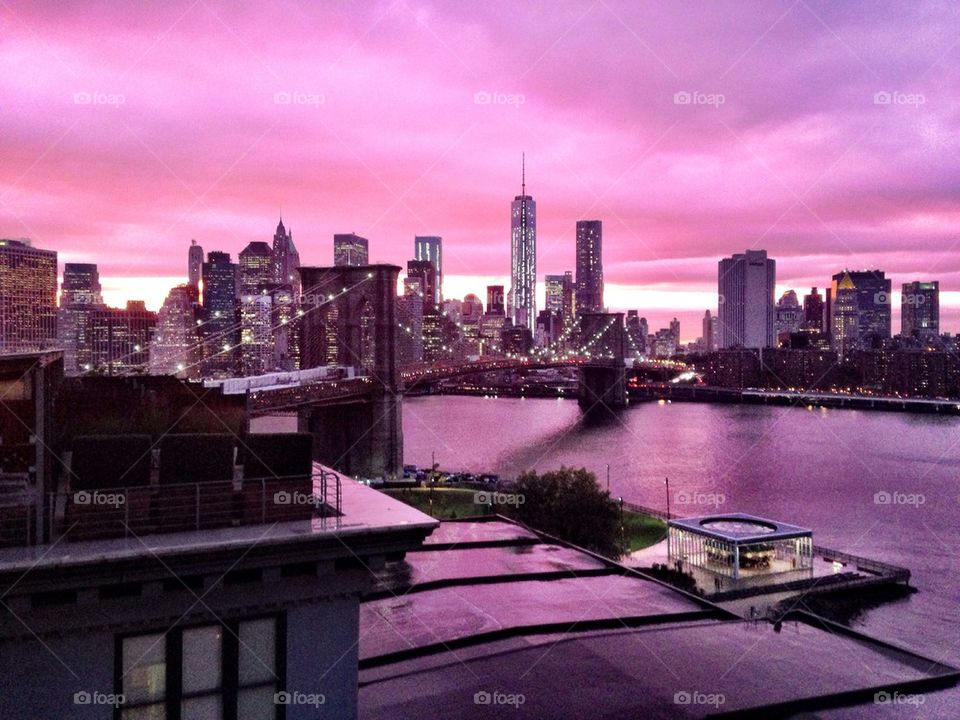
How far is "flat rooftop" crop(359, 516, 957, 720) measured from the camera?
719 centimetres

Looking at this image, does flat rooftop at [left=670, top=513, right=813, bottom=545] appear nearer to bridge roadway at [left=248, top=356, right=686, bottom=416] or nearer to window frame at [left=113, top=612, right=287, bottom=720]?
bridge roadway at [left=248, top=356, right=686, bottom=416]

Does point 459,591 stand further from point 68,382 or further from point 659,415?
point 659,415

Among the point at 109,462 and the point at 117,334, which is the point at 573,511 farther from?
the point at 117,334

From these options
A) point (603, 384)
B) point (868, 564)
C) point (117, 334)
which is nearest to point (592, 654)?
point (868, 564)

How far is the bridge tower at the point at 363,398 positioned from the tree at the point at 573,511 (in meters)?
9.45

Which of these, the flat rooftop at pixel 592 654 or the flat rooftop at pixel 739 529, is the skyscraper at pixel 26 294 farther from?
the flat rooftop at pixel 592 654

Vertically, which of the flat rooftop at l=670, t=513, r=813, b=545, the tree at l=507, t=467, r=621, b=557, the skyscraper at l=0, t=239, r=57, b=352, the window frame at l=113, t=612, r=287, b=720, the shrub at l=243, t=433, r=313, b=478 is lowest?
the flat rooftop at l=670, t=513, r=813, b=545

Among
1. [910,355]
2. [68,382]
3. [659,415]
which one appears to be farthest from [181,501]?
[910,355]

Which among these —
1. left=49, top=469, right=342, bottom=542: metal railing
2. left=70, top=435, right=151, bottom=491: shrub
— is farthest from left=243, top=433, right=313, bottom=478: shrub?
left=70, top=435, right=151, bottom=491: shrub

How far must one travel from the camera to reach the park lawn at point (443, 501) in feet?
95.5

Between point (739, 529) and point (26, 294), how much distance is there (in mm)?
84106

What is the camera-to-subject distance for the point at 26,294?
85.9m

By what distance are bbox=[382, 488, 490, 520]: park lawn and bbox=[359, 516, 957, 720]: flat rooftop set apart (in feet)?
53.1

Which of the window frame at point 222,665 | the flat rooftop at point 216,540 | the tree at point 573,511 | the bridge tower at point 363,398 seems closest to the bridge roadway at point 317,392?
the bridge tower at point 363,398
